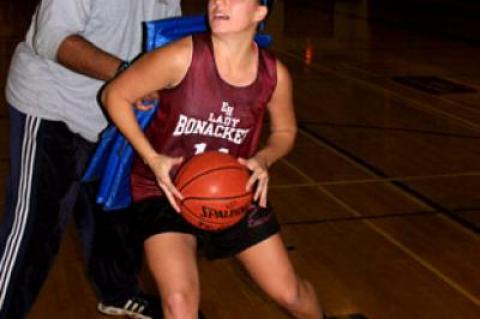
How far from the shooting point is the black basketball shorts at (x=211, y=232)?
2227 millimetres

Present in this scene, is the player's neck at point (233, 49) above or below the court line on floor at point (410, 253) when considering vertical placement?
above

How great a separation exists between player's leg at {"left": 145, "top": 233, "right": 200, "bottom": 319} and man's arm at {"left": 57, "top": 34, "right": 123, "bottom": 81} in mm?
462

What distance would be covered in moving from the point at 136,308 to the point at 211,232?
843 mm

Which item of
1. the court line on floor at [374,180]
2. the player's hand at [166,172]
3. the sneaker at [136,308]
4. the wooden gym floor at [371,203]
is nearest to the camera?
the player's hand at [166,172]

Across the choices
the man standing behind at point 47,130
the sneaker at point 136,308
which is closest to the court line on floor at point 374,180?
the sneaker at point 136,308

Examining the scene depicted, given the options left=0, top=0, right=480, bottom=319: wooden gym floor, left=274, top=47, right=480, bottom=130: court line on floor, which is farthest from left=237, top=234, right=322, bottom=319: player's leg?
left=274, top=47, right=480, bottom=130: court line on floor

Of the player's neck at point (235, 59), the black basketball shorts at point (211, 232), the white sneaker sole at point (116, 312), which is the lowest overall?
the white sneaker sole at point (116, 312)

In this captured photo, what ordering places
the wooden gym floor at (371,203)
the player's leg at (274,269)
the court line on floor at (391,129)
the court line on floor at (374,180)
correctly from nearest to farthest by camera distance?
the player's leg at (274,269), the wooden gym floor at (371,203), the court line on floor at (374,180), the court line on floor at (391,129)

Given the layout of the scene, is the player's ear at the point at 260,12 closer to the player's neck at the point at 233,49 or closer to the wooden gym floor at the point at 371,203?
the player's neck at the point at 233,49

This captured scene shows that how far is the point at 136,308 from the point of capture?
3000mm

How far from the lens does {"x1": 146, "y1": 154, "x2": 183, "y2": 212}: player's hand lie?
6.84 ft

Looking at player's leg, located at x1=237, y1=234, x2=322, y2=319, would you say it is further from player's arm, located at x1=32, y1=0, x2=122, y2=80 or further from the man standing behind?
player's arm, located at x1=32, y1=0, x2=122, y2=80

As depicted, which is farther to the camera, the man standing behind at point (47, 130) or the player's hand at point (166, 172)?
the man standing behind at point (47, 130)

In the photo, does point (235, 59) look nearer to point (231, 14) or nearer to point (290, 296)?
point (231, 14)
